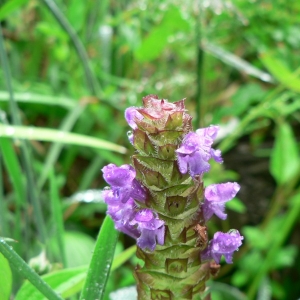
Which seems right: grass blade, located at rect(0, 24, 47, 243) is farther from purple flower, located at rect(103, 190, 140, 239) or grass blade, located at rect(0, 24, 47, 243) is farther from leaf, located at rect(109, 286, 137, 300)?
purple flower, located at rect(103, 190, 140, 239)

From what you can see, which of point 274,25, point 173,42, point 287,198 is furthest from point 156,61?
point 287,198

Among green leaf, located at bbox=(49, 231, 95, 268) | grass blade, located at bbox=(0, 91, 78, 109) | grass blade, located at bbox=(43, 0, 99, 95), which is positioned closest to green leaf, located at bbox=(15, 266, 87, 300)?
green leaf, located at bbox=(49, 231, 95, 268)

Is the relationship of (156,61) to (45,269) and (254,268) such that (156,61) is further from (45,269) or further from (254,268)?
(45,269)

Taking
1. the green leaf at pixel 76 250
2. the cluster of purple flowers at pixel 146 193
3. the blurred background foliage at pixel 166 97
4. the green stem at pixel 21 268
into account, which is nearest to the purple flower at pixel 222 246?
the cluster of purple flowers at pixel 146 193

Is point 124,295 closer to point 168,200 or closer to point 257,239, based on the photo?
point 168,200

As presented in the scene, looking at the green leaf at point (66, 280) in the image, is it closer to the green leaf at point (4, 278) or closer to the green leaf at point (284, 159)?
the green leaf at point (4, 278)

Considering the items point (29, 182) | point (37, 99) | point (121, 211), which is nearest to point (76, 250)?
point (29, 182)
